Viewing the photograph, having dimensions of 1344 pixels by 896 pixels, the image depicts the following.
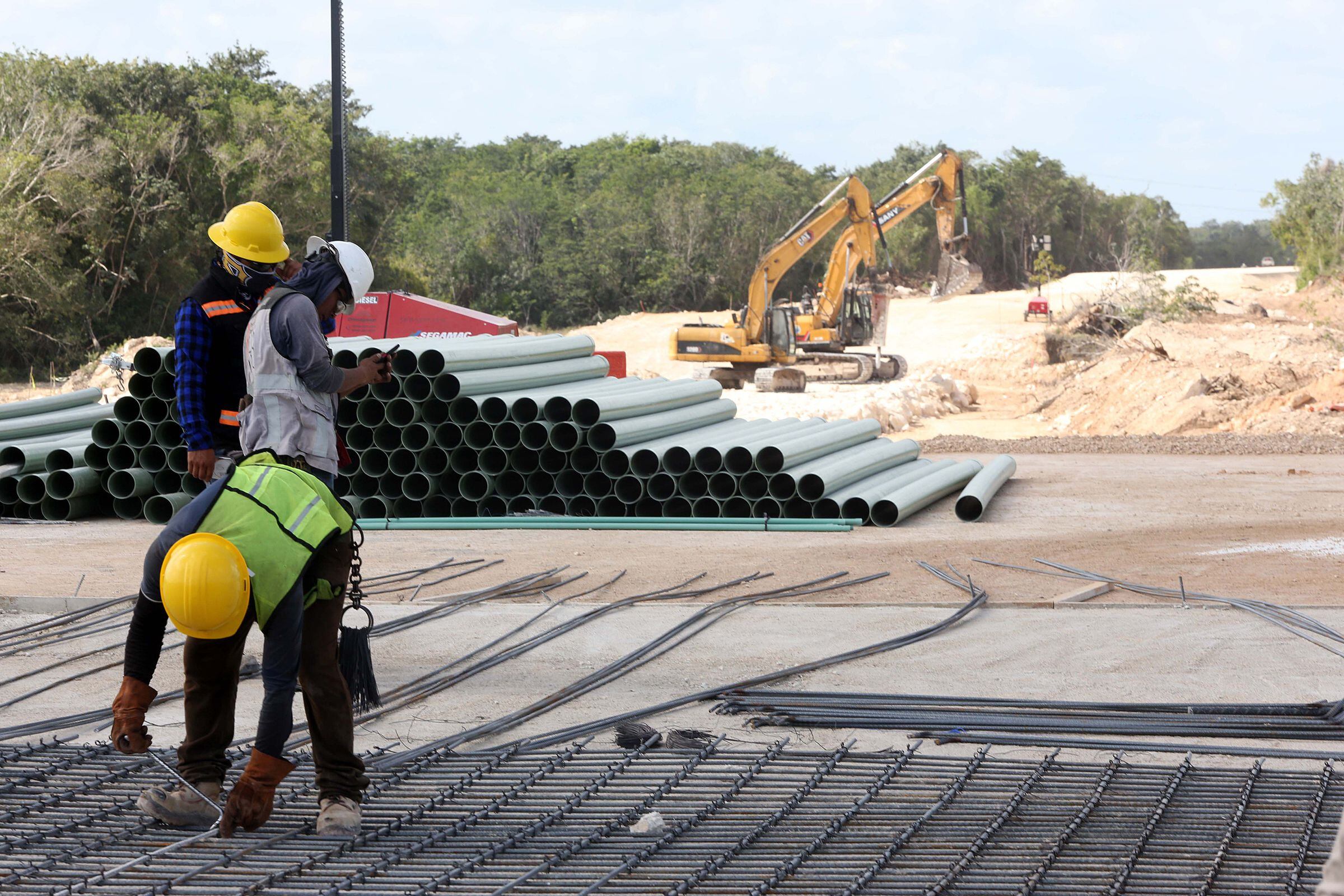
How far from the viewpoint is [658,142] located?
85.2m

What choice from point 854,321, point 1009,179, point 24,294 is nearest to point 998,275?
point 1009,179

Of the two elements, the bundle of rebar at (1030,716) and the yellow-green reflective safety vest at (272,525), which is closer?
the yellow-green reflective safety vest at (272,525)

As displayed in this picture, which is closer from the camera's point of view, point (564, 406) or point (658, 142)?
point (564, 406)

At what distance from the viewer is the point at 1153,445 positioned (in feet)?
57.1

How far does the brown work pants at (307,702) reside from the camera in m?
3.72

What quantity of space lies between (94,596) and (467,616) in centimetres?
257

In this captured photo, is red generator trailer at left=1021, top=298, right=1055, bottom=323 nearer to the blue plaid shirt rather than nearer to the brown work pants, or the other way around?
the blue plaid shirt

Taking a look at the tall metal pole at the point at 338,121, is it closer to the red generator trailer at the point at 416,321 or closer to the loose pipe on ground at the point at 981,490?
the red generator trailer at the point at 416,321

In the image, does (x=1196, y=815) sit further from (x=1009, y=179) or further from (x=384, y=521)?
(x=1009, y=179)

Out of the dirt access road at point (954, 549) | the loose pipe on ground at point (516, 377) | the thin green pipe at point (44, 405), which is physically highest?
the loose pipe on ground at point (516, 377)

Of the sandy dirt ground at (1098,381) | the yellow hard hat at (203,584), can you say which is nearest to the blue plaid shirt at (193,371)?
the yellow hard hat at (203,584)

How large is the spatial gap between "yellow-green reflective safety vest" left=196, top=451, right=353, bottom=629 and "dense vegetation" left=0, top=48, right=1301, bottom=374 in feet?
99.1

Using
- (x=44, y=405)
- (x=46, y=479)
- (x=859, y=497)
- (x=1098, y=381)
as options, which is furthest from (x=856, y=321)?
(x=46, y=479)

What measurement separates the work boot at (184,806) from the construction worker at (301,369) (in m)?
1.13
